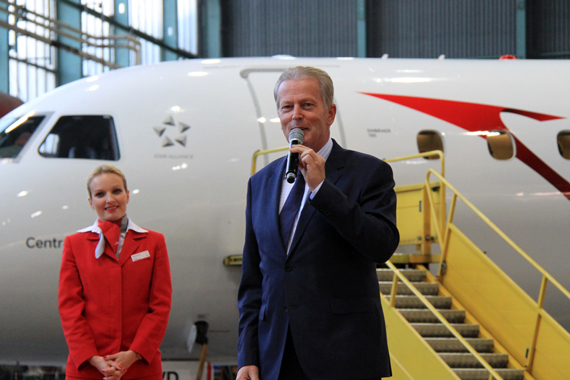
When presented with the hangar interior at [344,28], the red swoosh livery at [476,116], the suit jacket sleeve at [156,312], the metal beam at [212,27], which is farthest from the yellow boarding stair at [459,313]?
the metal beam at [212,27]

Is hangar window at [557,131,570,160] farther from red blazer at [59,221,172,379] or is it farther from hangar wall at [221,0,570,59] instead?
hangar wall at [221,0,570,59]

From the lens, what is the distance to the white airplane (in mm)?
6242

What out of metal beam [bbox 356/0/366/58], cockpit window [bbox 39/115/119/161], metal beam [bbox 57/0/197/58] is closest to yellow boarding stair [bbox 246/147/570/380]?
cockpit window [bbox 39/115/119/161]

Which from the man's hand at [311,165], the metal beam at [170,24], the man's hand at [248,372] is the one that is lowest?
the man's hand at [248,372]

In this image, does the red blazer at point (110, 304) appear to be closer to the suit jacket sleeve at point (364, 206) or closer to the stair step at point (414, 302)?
the suit jacket sleeve at point (364, 206)

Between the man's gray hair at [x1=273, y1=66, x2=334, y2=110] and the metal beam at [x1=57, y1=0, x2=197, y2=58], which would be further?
the metal beam at [x1=57, y1=0, x2=197, y2=58]

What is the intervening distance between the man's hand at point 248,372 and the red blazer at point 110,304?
1.02 metres

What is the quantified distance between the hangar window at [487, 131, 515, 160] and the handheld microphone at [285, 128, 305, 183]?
202 inches

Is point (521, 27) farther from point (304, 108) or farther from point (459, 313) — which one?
point (304, 108)

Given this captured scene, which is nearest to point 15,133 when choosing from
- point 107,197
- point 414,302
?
point 107,197

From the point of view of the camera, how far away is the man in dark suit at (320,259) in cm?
228

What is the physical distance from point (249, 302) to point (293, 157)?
689 millimetres

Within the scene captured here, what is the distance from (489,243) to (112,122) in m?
4.07

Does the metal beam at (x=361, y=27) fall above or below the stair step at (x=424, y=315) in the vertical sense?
above
